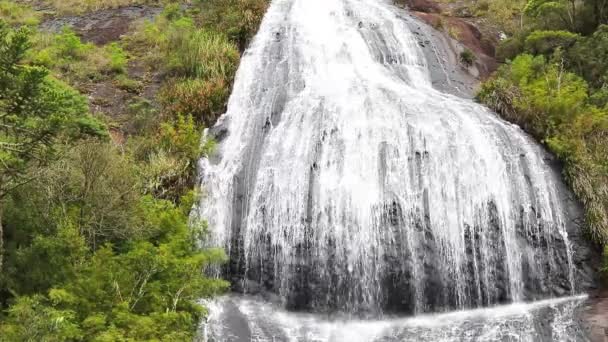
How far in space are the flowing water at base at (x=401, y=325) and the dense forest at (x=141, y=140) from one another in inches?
35.3

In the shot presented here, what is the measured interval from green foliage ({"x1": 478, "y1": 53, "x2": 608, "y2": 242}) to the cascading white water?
0.65 meters

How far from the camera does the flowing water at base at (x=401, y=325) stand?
12.4m

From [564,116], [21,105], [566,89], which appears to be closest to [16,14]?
[21,105]

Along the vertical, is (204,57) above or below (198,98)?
above

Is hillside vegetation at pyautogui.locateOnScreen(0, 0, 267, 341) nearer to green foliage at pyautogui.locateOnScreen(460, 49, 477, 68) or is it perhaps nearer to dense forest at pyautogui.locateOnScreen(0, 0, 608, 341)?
dense forest at pyautogui.locateOnScreen(0, 0, 608, 341)

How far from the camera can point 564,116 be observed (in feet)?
55.8

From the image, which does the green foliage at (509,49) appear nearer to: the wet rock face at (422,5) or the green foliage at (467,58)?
the green foliage at (467,58)

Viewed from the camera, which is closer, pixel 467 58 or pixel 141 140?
pixel 141 140

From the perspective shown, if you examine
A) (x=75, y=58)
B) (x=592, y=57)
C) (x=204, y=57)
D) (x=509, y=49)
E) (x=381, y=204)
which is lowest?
(x=381, y=204)

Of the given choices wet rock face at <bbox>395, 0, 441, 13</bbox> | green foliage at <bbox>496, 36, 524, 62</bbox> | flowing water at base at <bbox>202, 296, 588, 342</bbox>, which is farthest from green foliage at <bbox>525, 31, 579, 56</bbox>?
flowing water at base at <bbox>202, 296, 588, 342</bbox>

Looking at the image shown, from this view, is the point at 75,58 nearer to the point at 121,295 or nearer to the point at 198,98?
the point at 198,98

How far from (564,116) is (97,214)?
1316 cm

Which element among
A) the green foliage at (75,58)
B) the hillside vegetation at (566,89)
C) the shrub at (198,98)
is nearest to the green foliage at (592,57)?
the hillside vegetation at (566,89)

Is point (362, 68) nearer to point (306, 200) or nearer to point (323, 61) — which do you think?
point (323, 61)
